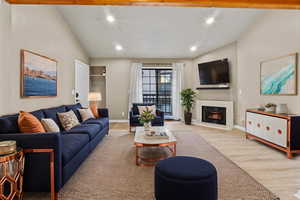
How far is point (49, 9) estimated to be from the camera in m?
3.62

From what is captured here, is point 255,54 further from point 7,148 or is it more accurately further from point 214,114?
point 7,148

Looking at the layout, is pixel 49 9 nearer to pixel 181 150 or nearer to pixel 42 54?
pixel 42 54

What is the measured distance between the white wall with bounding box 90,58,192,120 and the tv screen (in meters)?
2.75

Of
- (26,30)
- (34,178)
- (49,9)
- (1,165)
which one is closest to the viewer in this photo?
(1,165)

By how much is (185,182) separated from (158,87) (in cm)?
573

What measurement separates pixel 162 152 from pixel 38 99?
2646mm

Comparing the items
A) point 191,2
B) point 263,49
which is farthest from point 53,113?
point 263,49

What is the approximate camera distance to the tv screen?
5.31 m

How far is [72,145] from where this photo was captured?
231 centimetres

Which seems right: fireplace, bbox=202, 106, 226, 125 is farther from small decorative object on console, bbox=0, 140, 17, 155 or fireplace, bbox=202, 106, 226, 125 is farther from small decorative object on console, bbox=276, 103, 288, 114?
small decorative object on console, bbox=0, 140, 17, 155

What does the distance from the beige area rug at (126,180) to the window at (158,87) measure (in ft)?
12.8

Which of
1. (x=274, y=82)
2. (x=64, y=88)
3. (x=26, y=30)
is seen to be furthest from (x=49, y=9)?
(x=274, y=82)

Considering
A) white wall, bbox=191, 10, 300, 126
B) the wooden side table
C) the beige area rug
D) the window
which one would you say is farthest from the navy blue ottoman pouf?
the window

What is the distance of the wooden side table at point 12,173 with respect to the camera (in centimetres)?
152
